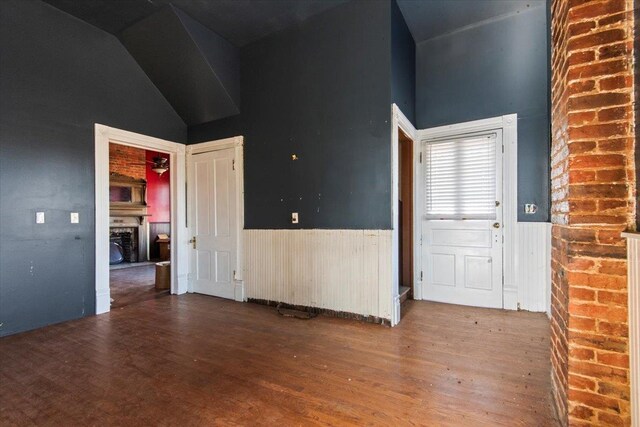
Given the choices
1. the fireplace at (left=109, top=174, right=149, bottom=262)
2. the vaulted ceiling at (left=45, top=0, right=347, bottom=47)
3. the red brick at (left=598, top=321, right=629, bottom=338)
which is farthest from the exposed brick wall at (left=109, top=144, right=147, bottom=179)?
the red brick at (left=598, top=321, right=629, bottom=338)

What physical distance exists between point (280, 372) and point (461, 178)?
3.17 metres

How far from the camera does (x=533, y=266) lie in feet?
11.6

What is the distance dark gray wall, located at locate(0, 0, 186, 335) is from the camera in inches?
120

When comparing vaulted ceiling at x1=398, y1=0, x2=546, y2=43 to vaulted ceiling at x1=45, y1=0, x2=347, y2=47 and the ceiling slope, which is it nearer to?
vaulted ceiling at x1=45, y1=0, x2=347, y2=47

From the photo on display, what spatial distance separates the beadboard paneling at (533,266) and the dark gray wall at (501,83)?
0.15 meters

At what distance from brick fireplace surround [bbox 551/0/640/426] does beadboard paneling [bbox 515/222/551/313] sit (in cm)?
239

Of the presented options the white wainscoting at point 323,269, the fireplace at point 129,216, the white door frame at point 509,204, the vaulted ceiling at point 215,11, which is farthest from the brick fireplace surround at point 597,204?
the fireplace at point 129,216

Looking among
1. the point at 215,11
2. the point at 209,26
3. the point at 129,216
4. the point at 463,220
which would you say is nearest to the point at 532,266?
the point at 463,220

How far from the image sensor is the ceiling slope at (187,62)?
3641mm

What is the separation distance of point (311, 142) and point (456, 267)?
2.48 meters

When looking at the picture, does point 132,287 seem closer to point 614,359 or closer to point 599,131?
point 614,359

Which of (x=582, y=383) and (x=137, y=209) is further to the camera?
(x=137, y=209)

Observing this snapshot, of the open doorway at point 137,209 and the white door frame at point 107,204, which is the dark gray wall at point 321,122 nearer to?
the white door frame at point 107,204

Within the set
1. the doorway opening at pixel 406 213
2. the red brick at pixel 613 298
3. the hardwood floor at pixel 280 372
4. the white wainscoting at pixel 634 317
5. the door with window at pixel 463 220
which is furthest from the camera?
the doorway opening at pixel 406 213
